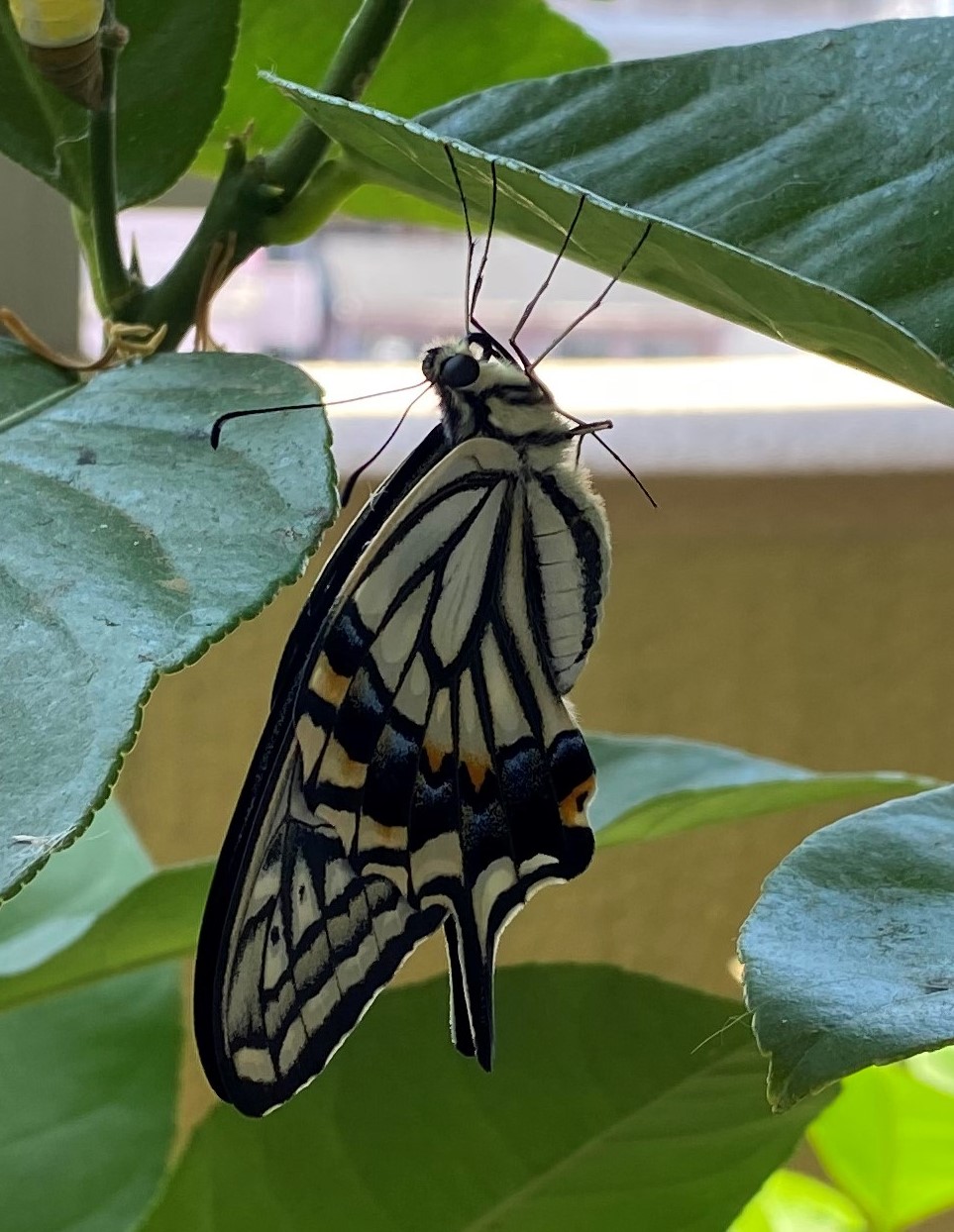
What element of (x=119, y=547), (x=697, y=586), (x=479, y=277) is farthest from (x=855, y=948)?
(x=697, y=586)

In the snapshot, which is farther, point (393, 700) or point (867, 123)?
point (393, 700)

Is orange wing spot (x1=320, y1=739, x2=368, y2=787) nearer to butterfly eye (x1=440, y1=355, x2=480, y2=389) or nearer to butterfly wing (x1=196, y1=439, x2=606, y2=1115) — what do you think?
butterfly wing (x1=196, y1=439, x2=606, y2=1115)

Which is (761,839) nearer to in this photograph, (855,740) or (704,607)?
(855,740)

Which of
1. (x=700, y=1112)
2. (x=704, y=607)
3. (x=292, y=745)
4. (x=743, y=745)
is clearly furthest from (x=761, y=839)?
(x=292, y=745)

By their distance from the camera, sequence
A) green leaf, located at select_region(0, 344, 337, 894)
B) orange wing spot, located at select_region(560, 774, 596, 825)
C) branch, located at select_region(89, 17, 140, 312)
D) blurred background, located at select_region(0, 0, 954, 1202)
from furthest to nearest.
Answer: blurred background, located at select_region(0, 0, 954, 1202) < orange wing spot, located at select_region(560, 774, 596, 825) < branch, located at select_region(89, 17, 140, 312) < green leaf, located at select_region(0, 344, 337, 894)

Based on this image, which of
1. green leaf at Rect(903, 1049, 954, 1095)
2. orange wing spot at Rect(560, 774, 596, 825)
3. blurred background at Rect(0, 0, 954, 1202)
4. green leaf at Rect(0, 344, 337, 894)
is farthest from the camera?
blurred background at Rect(0, 0, 954, 1202)

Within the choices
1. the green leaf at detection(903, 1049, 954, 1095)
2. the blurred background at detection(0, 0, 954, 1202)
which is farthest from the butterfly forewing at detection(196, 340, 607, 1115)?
the blurred background at detection(0, 0, 954, 1202)
